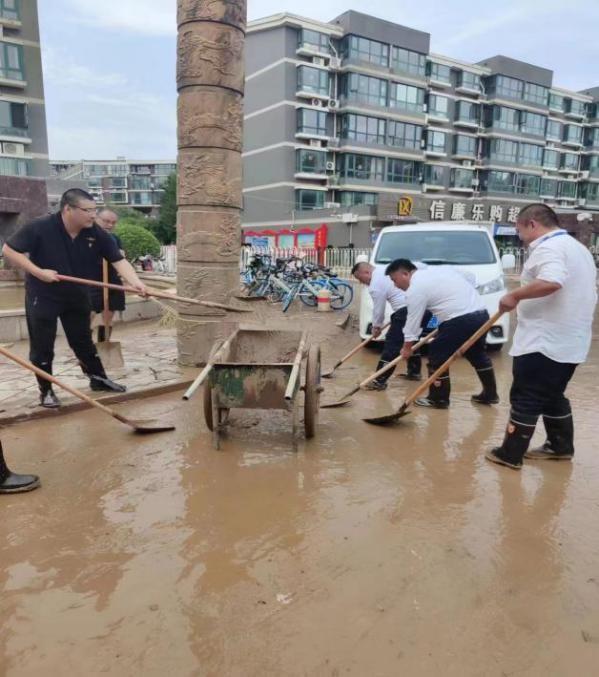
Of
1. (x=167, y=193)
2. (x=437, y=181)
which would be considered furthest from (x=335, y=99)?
(x=167, y=193)

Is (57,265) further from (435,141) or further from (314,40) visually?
(435,141)

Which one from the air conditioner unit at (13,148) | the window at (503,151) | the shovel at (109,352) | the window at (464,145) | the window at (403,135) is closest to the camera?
the shovel at (109,352)

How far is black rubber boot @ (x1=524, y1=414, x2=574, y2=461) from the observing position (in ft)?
12.2

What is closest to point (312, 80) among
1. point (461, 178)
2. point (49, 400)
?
point (461, 178)

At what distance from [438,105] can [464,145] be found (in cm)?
466

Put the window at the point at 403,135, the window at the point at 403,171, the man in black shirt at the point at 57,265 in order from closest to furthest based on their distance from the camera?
the man in black shirt at the point at 57,265 < the window at the point at 403,135 < the window at the point at 403,171

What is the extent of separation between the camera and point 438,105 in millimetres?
47438

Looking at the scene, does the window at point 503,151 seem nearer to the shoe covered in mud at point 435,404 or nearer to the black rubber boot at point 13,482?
the shoe covered in mud at point 435,404

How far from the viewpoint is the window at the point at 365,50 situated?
41188mm

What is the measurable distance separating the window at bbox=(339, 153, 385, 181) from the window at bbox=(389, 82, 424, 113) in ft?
16.9

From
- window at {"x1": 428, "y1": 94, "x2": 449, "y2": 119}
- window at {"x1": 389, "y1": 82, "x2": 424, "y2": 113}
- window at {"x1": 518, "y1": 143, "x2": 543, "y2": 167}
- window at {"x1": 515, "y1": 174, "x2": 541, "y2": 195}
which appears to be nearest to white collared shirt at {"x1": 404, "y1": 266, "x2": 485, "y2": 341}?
window at {"x1": 389, "y1": 82, "x2": 424, "y2": 113}

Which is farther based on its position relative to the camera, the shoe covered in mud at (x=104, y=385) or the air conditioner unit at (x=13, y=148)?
the air conditioner unit at (x=13, y=148)

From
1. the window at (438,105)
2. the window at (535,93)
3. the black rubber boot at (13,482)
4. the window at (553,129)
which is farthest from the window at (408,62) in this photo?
the black rubber boot at (13,482)

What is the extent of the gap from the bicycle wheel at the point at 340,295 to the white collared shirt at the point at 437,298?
734 centimetres
